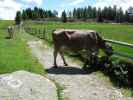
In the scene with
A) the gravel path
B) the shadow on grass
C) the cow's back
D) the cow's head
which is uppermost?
the cow's back

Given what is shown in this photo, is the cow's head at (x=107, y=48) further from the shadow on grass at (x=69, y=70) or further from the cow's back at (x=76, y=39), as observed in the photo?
the shadow on grass at (x=69, y=70)

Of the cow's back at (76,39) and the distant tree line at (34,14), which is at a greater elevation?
the cow's back at (76,39)

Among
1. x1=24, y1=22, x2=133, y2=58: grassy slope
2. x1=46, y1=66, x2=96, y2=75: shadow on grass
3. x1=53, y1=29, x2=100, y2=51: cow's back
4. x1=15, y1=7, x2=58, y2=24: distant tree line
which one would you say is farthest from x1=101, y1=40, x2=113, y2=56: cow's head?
x1=15, y1=7, x2=58, y2=24: distant tree line

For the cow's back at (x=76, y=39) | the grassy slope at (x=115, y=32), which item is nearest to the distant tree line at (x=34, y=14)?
the grassy slope at (x=115, y=32)

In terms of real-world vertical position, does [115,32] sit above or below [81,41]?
below

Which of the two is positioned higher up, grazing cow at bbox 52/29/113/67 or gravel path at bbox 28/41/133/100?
grazing cow at bbox 52/29/113/67

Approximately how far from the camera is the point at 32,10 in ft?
537

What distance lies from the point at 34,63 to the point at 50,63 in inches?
26.8

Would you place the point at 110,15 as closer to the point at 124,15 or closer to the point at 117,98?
the point at 124,15

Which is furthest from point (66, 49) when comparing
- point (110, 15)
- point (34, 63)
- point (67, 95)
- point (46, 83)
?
point (110, 15)

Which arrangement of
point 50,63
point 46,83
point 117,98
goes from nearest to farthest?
point 46,83 < point 117,98 < point 50,63

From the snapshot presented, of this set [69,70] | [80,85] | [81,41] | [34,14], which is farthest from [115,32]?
[34,14]

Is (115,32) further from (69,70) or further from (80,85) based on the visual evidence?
(80,85)

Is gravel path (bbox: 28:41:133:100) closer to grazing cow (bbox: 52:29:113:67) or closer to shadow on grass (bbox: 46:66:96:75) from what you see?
shadow on grass (bbox: 46:66:96:75)
